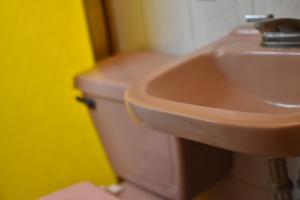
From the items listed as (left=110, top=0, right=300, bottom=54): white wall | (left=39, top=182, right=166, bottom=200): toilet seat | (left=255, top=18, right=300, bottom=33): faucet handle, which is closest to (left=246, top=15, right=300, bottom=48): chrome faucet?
(left=255, top=18, right=300, bottom=33): faucet handle

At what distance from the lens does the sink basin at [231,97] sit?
0.68 m

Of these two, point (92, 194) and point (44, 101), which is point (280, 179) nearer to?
point (92, 194)

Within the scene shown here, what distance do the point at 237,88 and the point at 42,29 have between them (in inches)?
27.0

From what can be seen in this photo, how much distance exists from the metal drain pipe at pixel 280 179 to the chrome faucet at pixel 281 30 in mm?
229

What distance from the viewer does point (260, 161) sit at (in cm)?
121

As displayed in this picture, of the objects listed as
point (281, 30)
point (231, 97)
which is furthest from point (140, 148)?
point (281, 30)

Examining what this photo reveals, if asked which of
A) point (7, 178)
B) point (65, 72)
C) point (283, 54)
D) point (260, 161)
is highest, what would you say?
point (283, 54)

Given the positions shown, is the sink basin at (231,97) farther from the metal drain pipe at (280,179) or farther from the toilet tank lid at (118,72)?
the toilet tank lid at (118,72)

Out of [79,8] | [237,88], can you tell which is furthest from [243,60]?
[79,8]

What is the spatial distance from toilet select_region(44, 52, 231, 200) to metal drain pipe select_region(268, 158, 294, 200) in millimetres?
248

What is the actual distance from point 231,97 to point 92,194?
470 millimetres

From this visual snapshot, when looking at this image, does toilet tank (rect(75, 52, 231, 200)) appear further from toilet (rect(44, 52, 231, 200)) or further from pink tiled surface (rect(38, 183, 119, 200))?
pink tiled surface (rect(38, 183, 119, 200))

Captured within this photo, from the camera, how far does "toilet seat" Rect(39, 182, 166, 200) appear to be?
4.11ft

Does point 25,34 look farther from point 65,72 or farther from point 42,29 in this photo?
point 65,72
